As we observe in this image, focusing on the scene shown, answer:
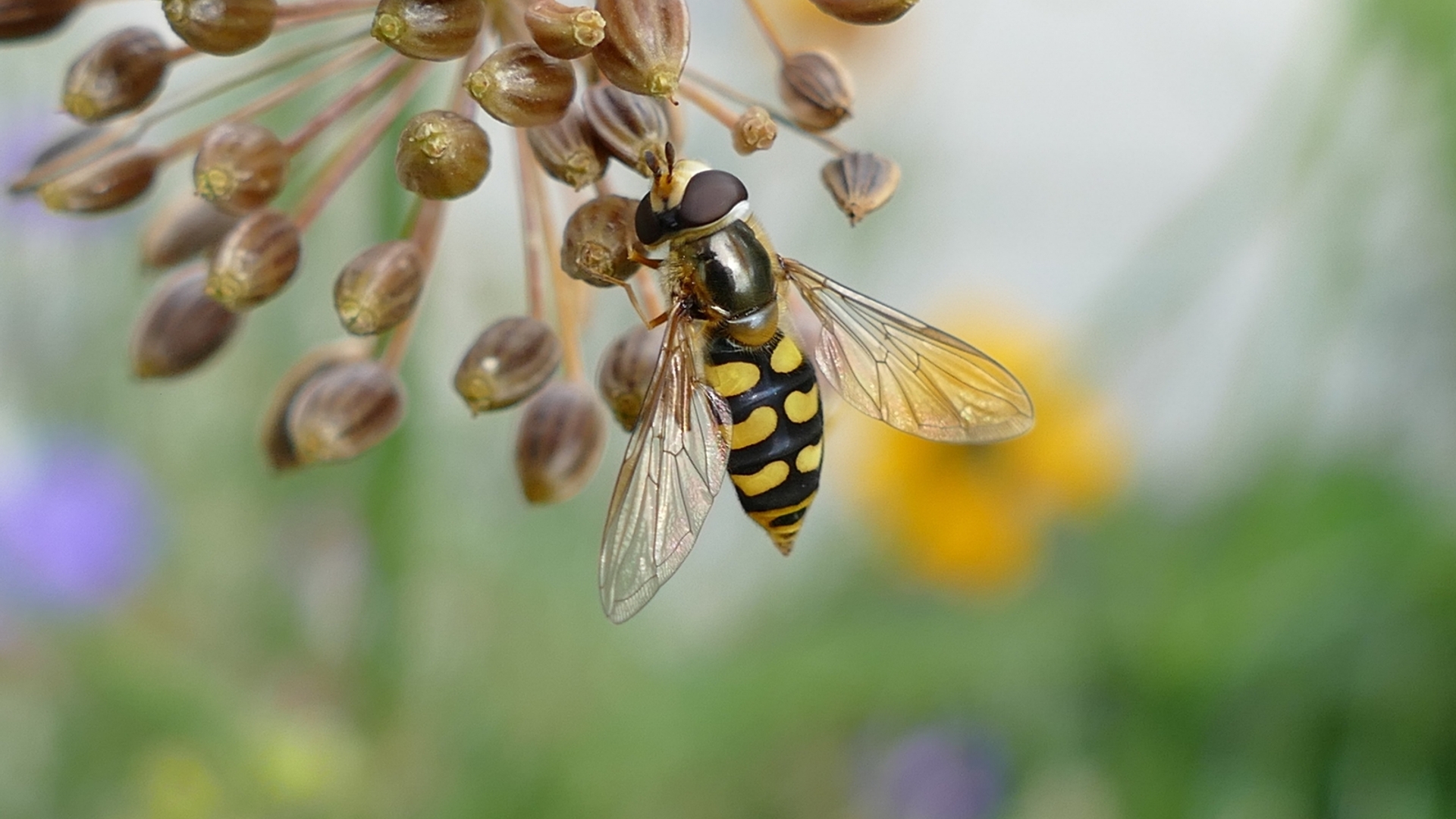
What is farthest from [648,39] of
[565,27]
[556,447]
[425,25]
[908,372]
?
[908,372]

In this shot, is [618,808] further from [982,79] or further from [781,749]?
[982,79]

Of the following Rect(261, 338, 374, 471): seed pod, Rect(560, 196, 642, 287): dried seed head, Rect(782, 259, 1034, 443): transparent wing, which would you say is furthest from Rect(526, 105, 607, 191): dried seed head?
Rect(782, 259, 1034, 443): transparent wing

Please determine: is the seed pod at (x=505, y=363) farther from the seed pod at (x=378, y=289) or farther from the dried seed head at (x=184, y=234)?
the dried seed head at (x=184, y=234)

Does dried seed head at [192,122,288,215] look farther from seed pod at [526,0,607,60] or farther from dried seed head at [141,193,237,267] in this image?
seed pod at [526,0,607,60]

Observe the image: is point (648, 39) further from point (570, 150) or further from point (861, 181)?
point (861, 181)

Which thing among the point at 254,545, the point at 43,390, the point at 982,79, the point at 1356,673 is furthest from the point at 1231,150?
the point at 43,390

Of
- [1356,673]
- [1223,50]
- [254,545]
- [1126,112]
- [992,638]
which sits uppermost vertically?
[1223,50]

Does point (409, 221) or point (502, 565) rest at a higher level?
point (409, 221)
